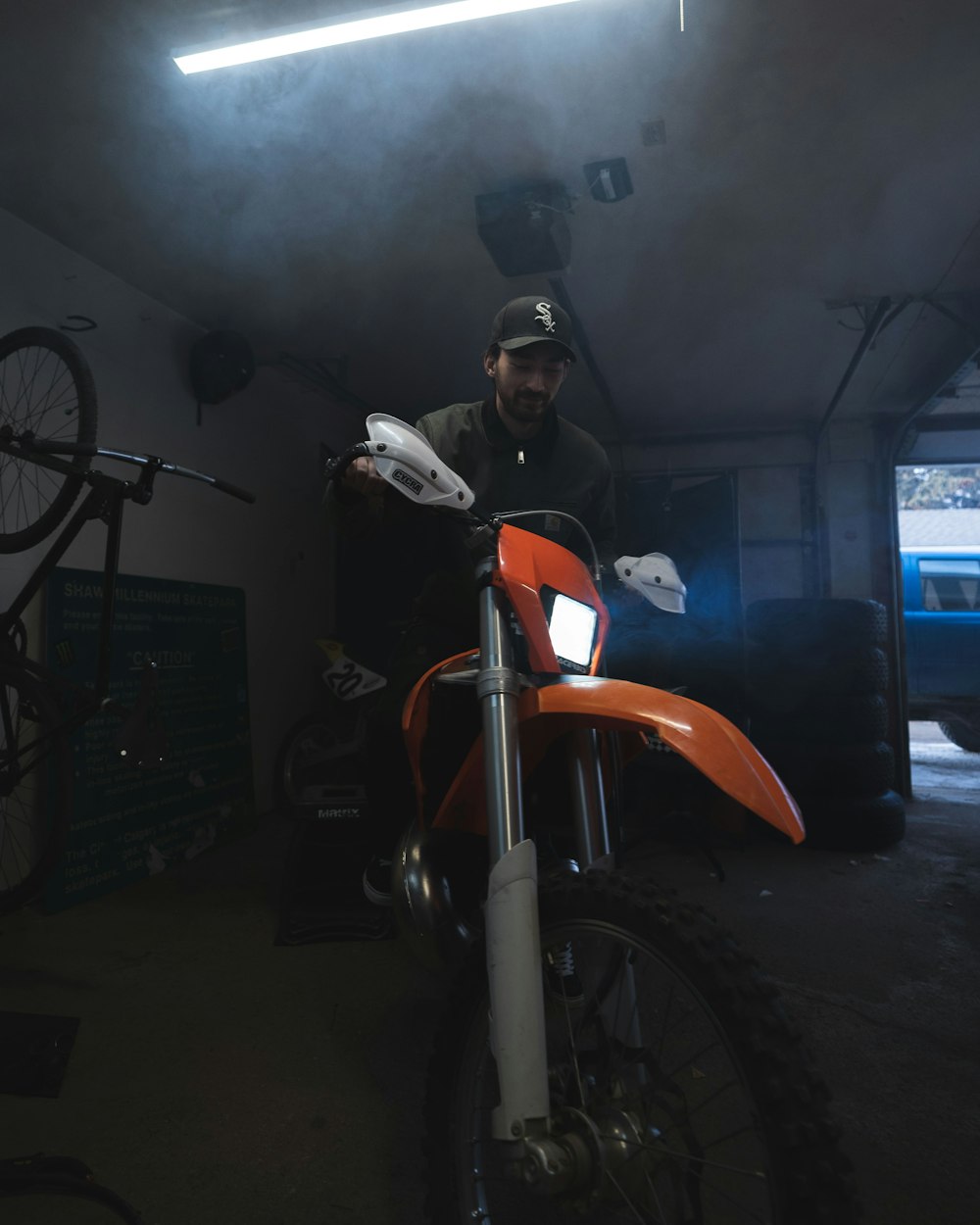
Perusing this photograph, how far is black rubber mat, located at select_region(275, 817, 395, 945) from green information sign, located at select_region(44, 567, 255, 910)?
0.57m

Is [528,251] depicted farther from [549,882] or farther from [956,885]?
[956,885]

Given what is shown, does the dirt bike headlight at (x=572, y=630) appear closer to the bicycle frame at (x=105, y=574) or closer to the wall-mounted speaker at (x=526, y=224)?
the bicycle frame at (x=105, y=574)

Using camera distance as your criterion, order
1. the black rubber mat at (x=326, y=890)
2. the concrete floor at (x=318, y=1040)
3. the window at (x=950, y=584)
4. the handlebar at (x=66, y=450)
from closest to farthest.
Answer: the concrete floor at (x=318, y=1040) → the handlebar at (x=66, y=450) → the black rubber mat at (x=326, y=890) → the window at (x=950, y=584)

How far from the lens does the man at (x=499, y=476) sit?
4.80ft

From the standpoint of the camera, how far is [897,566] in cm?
514

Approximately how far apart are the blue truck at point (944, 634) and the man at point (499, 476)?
5.47 metres

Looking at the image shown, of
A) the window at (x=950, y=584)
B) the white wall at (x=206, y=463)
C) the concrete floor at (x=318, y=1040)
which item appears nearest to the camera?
the concrete floor at (x=318, y=1040)

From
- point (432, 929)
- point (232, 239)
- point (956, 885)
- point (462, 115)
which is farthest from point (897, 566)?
point (432, 929)

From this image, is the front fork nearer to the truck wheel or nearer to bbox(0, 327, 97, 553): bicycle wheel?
bbox(0, 327, 97, 553): bicycle wheel

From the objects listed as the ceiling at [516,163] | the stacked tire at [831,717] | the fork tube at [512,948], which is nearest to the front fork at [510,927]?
the fork tube at [512,948]

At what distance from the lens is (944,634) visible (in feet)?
20.3

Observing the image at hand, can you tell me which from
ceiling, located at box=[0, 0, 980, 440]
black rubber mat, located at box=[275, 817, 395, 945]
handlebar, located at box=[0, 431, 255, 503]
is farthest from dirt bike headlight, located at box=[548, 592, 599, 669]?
ceiling, located at box=[0, 0, 980, 440]

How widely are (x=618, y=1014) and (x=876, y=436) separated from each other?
5.47 meters

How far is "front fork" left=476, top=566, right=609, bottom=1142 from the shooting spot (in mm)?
787
